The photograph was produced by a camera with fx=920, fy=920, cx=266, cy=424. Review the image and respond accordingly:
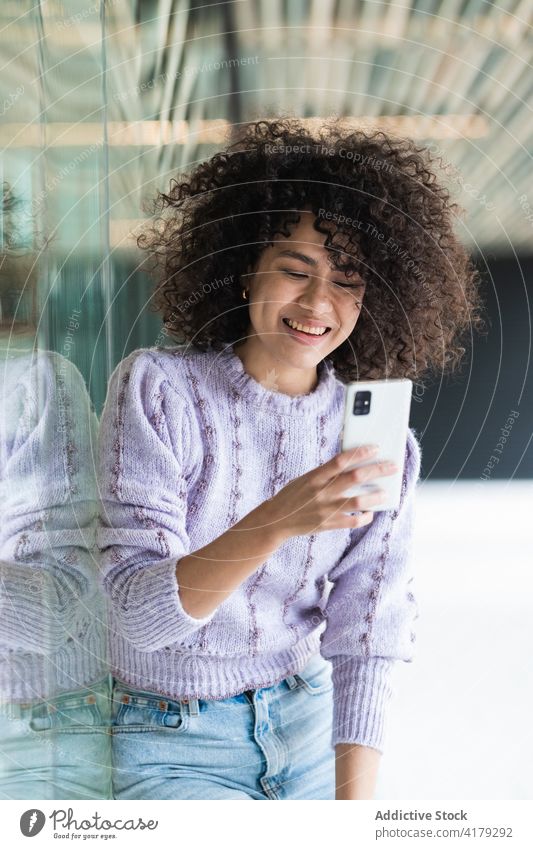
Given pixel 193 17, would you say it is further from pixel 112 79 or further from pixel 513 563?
pixel 513 563

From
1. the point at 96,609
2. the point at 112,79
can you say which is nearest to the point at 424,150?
the point at 112,79

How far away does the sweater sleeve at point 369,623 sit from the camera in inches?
23.8

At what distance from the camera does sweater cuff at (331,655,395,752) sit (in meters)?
0.62

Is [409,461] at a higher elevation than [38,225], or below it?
below

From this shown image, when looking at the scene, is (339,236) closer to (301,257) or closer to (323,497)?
(301,257)

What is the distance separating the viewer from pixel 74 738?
626 mm

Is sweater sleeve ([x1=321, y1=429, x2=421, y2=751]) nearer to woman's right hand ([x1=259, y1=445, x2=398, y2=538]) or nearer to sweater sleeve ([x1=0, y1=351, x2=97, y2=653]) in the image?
woman's right hand ([x1=259, y1=445, x2=398, y2=538])

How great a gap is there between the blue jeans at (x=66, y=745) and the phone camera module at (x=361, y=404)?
25 cm

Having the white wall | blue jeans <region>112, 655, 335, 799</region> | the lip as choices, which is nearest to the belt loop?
blue jeans <region>112, 655, 335, 799</region>

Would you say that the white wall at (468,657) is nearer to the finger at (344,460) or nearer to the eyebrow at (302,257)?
the finger at (344,460)

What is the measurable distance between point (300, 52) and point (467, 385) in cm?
23

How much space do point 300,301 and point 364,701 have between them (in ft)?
0.89

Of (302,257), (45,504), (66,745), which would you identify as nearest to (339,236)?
(302,257)

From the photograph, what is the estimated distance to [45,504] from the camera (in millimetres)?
596
